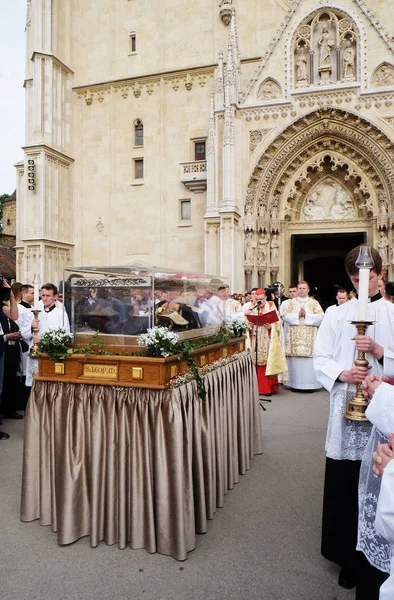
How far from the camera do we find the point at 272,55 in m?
15.5

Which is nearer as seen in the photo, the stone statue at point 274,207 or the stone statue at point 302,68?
the stone statue at point 302,68

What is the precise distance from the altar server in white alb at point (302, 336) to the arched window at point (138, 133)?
1182 cm

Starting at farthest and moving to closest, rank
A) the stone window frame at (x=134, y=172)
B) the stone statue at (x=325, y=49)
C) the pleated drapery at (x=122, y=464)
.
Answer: the stone window frame at (x=134, y=172) → the stone statue at (x=325, y=49) → the pleated drapery at (x=122, y=464)

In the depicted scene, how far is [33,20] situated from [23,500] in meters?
20.2


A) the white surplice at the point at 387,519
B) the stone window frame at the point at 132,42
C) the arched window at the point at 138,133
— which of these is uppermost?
the stone window frame at the point at 132,42

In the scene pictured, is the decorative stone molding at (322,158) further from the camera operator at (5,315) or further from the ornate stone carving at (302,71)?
the camera operator at (5,315)

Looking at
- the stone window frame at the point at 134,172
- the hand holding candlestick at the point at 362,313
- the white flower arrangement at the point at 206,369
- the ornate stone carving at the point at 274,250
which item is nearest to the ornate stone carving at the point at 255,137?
the ornate stone carving at the point at 274,250

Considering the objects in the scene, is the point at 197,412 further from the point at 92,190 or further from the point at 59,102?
the point at 59,102

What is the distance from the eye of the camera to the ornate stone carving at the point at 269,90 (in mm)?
15430

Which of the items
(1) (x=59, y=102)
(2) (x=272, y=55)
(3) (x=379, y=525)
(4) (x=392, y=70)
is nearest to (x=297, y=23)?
(2) (x=272, y=55)

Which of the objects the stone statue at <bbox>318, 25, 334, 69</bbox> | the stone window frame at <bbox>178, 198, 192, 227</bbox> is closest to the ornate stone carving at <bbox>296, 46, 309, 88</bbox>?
the stone statue at <bbox>318, 25, 334, 69</bbox>

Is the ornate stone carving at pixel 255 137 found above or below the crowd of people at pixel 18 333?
above

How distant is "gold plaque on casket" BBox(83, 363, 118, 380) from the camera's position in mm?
3629

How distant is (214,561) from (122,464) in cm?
99
